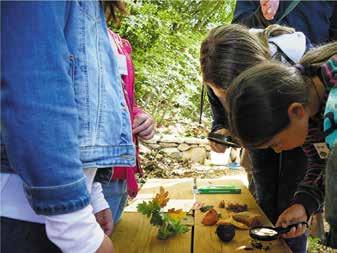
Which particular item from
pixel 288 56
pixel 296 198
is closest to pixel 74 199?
pixel 296 198

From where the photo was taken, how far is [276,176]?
2.14m

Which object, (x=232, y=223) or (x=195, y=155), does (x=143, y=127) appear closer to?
(x=232, y=223)

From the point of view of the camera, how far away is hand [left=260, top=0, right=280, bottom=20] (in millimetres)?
2232

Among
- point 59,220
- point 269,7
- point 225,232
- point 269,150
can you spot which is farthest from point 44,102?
point 269,7

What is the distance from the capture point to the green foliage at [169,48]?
4.82 m

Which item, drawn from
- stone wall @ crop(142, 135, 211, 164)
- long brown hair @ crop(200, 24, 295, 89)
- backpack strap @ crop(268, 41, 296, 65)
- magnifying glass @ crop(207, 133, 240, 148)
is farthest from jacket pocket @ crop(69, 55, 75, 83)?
stone wall @ crop(142, 135, 211, 164)

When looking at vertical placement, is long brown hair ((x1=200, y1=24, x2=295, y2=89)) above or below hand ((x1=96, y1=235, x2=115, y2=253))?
above

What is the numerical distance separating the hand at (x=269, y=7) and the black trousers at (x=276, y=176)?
70 centimetres

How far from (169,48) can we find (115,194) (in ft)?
13.5

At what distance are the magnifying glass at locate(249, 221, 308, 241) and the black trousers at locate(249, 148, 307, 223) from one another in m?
0.55

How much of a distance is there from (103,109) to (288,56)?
1.12 meters

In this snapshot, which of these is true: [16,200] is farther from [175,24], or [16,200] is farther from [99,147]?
[175,24]

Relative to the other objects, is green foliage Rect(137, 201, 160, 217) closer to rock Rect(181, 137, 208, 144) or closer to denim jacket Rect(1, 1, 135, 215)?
denim jacket Rect(1, 1, 135, 215)

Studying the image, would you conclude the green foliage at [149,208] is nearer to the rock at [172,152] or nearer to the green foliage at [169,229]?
the green foliage at [169,229]
